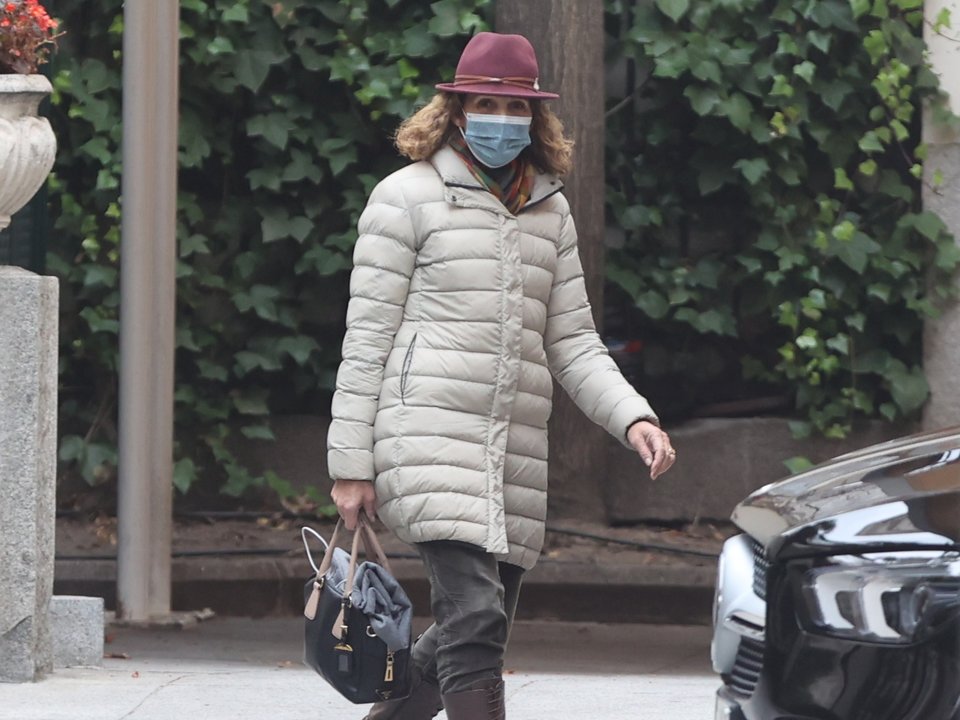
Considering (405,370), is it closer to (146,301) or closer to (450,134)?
(450,134)

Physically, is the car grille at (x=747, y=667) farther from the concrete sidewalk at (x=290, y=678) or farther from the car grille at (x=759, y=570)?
the concrete sidewalk at (x=290, y=678)

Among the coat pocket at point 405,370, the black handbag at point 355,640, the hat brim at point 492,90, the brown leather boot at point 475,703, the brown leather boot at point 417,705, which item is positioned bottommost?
the brown leather boot at point 417,705

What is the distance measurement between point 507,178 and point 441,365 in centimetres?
48

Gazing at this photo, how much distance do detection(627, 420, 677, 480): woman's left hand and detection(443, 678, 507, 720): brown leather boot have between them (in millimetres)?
576

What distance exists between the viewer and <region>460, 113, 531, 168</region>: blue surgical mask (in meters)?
4.04

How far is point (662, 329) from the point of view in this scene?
8414 mm

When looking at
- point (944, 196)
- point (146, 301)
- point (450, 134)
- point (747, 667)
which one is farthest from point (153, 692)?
point (944, 196)

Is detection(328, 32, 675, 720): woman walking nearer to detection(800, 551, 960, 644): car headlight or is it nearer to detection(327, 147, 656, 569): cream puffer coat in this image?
detection(327, 147, 656, 569): cream puffer coat

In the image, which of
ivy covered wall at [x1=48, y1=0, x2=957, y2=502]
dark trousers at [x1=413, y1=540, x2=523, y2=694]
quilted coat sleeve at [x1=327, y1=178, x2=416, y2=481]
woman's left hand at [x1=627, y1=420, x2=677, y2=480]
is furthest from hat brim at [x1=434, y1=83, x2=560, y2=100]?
ivy covered wall at [x1=48, y1=0, x2=957, y2=502]

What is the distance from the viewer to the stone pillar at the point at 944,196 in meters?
7.87

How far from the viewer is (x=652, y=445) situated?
13.2 ft

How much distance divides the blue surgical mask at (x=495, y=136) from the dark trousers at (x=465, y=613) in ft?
2.80

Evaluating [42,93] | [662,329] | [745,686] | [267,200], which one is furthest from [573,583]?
[745,686]

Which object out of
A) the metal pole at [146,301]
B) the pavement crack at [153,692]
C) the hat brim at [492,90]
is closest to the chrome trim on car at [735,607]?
the hat brim at [492,90]
